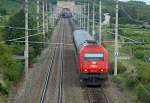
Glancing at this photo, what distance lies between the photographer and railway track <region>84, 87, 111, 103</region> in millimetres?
30241

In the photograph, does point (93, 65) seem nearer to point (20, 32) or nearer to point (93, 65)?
point (93, 65)

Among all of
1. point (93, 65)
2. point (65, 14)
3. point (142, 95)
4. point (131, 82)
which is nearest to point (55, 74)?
point (93, 65)

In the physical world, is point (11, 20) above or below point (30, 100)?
above

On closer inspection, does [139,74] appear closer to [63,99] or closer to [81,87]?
[81,87]

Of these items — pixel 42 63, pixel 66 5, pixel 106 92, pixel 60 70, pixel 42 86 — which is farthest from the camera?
pixel 66 5

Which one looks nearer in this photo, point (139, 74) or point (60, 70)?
point (139, 74)

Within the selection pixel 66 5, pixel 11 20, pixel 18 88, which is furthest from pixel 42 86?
pixel 66 5

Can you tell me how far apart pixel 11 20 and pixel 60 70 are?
10.5 m

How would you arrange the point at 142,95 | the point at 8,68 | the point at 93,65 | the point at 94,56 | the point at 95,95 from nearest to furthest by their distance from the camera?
1. the point at 142,95
2. the point at 95,95
3. the point at 93,65
4. the point at 94,56
5. the point at 8,68

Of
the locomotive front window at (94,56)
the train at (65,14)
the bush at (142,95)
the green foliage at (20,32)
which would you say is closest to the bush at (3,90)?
the locomotive front window at (94,56)

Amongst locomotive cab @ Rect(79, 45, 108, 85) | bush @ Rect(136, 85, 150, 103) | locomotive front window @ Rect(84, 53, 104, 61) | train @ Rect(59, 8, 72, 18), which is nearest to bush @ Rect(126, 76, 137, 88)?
locomotive cab @ Rect(79, 45, 108, 85)

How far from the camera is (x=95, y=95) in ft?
105

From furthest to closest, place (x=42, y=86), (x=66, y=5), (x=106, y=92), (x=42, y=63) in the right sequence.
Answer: (x=66, y=5), (x=42, y=63), (x=42, y=86), (x=106, y=92)

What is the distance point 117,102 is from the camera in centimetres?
2977
